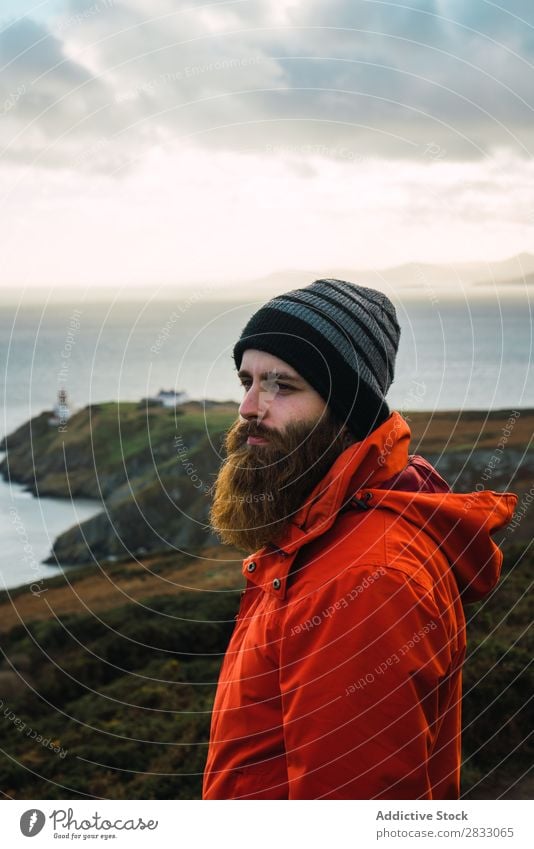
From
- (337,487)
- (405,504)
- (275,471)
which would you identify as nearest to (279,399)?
(275,471)

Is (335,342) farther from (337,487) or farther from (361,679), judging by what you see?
(361,679)

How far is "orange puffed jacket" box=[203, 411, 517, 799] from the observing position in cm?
249

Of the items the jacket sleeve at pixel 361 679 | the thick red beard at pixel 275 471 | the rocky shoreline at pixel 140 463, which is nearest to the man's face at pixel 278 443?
the thick red beard at pixel 275 471

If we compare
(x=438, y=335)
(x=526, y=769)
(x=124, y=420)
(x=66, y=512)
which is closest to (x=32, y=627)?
(x=526, y=769)

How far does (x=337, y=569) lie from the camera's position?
8.30 feet

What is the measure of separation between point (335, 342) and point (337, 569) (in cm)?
102

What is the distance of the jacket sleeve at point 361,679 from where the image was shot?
2.47 meters

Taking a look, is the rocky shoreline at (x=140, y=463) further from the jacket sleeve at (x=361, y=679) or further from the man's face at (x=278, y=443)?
the jacket sleeve at (x=361, y=679)

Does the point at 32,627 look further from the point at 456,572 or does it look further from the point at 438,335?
the point at 456,572

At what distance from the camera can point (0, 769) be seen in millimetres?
7742

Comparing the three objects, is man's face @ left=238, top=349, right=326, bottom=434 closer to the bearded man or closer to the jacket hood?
the bearded man

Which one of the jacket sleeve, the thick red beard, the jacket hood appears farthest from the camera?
the thick red beard

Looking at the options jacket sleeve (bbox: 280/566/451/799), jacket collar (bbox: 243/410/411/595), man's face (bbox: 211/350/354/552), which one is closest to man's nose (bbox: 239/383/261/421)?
man's face (bbox: 211/350/354/552)
